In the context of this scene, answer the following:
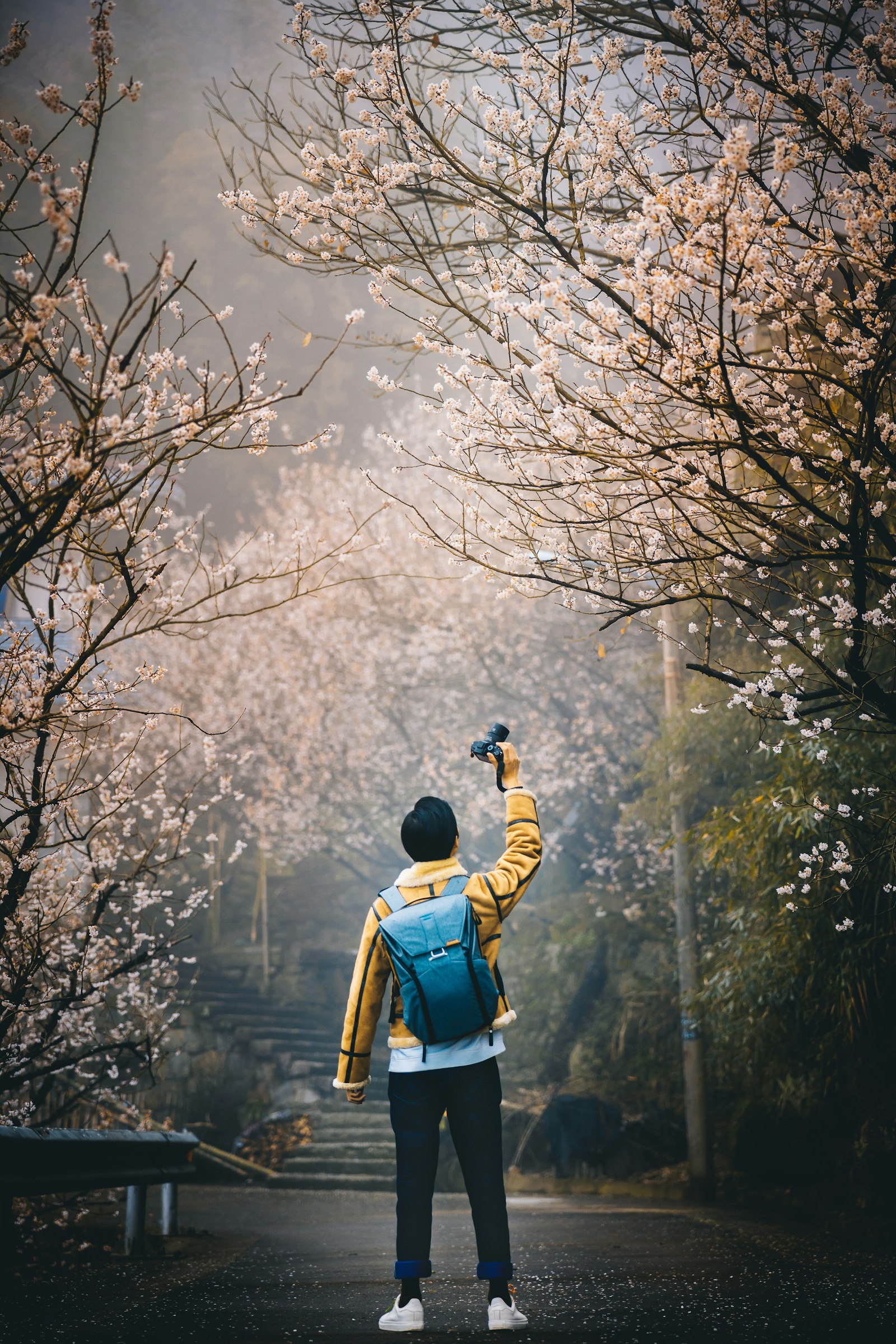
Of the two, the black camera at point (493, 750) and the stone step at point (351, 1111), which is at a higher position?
the black camera at point (493, 750)

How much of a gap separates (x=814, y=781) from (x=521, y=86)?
14.9 ft

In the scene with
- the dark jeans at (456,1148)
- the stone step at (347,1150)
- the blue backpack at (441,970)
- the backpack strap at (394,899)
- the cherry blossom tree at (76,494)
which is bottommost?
the stone step at (347,1150)

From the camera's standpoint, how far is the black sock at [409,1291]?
114 inches

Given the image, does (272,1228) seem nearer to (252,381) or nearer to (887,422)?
(252,381)

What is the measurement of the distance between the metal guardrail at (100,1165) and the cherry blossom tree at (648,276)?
2.97m

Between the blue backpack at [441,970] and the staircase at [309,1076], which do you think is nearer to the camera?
the blue backpack at [441,970]

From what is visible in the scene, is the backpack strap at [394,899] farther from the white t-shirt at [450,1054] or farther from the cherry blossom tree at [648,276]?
the cherry blossom tree at [648,276]

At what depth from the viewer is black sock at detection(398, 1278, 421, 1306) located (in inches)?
114

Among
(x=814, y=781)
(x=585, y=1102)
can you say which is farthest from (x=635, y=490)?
(x=585, y=1102)

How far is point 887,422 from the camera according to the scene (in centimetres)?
332

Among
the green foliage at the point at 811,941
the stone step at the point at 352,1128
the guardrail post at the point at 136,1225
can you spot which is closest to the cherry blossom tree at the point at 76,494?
the guardrail post at the point at 136,1225

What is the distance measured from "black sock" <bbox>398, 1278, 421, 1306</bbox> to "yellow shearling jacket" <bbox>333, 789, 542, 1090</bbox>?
59 cm

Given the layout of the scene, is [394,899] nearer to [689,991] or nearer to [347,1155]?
[689,991]

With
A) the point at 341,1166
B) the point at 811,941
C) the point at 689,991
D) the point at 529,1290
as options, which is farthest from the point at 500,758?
the point at 341,1166
